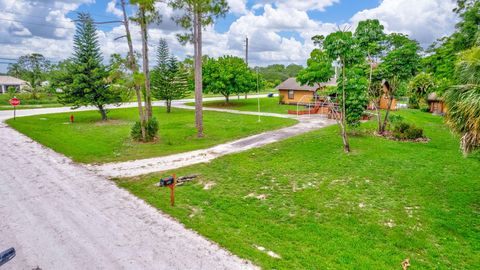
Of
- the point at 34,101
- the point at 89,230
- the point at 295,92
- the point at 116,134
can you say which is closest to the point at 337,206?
the point at 89,230

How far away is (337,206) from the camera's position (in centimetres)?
902

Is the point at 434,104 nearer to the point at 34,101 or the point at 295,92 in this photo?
the point at 295,92

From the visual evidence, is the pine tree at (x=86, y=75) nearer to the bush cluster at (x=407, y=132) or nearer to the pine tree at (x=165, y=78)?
the pine tree at (x=165, y=78)

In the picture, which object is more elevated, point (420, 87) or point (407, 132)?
point (420, 87)

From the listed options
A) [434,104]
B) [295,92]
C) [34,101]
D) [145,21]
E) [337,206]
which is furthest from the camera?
[34,101]

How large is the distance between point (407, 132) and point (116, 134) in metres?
18.4

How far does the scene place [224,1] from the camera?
1852 cm

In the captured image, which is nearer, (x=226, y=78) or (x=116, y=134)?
(x=116, y=134)

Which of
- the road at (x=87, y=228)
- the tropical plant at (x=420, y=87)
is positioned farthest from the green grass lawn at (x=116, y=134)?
the tropical plant at (x=420, y=87)

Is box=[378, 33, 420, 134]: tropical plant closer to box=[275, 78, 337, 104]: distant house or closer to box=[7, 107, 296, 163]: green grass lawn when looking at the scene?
box=[7, 107, 296, 163]: green grass lawn

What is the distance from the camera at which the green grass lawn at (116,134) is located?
51.0 feet

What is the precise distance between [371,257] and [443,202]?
4.44m

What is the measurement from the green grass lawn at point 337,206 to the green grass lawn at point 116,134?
396 centimetres

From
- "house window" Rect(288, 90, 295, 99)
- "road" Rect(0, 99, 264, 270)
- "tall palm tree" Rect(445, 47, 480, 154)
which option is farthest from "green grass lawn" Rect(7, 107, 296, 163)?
"house window" Rect(288, 90, 295, 99)
